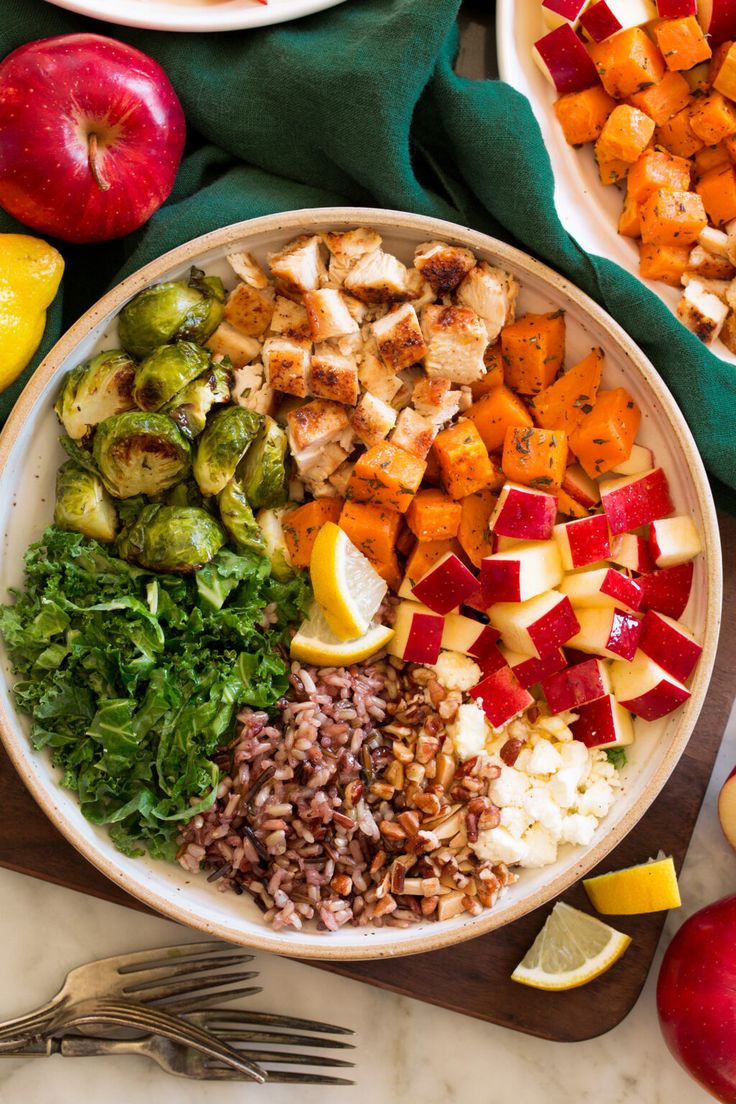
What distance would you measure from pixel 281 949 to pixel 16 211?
2.06 meters

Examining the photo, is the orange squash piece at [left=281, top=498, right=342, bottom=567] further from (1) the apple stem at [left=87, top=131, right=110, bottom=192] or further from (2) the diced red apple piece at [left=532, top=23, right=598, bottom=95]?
(2) the diced red apple piece at [left=532, top=23, right=598, bottom=95]

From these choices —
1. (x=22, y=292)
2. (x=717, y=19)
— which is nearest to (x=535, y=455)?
(x=717, y=19)

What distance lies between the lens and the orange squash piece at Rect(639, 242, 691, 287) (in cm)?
261

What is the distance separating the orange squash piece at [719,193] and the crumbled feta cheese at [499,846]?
180 cm

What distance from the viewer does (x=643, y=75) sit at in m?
2.55

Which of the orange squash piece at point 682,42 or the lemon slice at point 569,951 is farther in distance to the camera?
the lemon slice at point 569,951

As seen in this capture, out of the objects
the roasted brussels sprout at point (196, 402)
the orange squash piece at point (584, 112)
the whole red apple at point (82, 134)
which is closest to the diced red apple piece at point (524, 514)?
the roasted brussels sprout at point (196, 402)

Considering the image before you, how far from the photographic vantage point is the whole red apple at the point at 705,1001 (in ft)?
8.32

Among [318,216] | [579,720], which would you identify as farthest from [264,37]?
[579,720]

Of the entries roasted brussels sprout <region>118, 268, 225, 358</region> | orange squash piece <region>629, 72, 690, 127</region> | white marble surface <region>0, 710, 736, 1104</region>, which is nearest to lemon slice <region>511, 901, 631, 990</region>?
white marble surface <region>0, 710, 736, 1104</region>

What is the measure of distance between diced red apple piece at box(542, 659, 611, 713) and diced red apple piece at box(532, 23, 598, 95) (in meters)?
1.62

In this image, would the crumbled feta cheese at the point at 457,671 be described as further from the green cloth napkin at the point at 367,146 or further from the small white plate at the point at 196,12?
the small white plate at the point at 196,12

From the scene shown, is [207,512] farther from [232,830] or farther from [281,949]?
[281,949]

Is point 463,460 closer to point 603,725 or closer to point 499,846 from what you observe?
point 603,725
